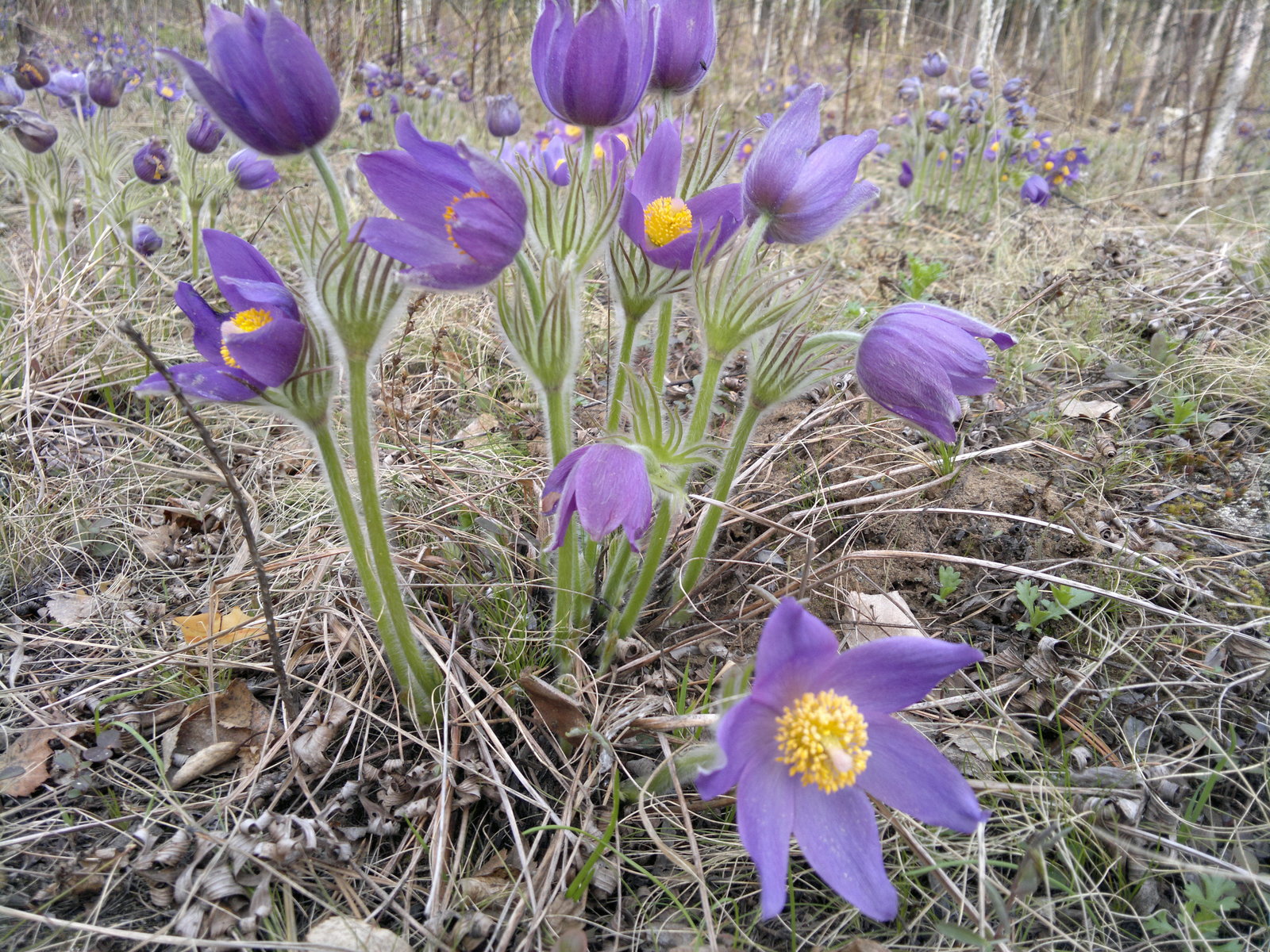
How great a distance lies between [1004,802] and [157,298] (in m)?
2.74

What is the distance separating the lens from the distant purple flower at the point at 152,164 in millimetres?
2426

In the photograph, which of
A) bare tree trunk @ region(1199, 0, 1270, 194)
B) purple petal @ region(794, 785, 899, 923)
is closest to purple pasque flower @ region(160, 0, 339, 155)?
purple petal @ region(794, 785, 899, 923)

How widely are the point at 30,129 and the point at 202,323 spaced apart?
5.62 feet

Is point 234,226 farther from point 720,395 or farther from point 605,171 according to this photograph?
point 605,171

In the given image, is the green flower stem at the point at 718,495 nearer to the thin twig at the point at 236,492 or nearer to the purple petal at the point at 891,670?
the purple petal at the point at 891,670

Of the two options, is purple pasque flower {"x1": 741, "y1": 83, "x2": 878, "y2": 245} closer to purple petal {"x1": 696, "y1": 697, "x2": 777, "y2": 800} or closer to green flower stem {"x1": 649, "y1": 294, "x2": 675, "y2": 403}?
green flower stem {"x1": 649, "y1": 294, "x2": 675, "y2": 403}

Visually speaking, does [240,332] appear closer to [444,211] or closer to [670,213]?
[444,211]

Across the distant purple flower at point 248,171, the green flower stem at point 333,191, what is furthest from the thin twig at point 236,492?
the distant purple flower at point 248,171

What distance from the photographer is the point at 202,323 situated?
1101 mm

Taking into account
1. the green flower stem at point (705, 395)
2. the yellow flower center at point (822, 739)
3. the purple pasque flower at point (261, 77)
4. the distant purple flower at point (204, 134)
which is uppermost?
the purple pasque flower at point (261, 77)

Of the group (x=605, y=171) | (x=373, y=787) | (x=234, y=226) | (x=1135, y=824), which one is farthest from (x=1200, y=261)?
(x=234, y=226)

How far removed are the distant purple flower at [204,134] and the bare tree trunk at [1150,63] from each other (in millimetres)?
9030

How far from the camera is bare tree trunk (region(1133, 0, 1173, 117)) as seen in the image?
8826 mm

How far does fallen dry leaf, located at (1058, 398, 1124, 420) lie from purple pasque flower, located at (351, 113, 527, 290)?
1821mm
